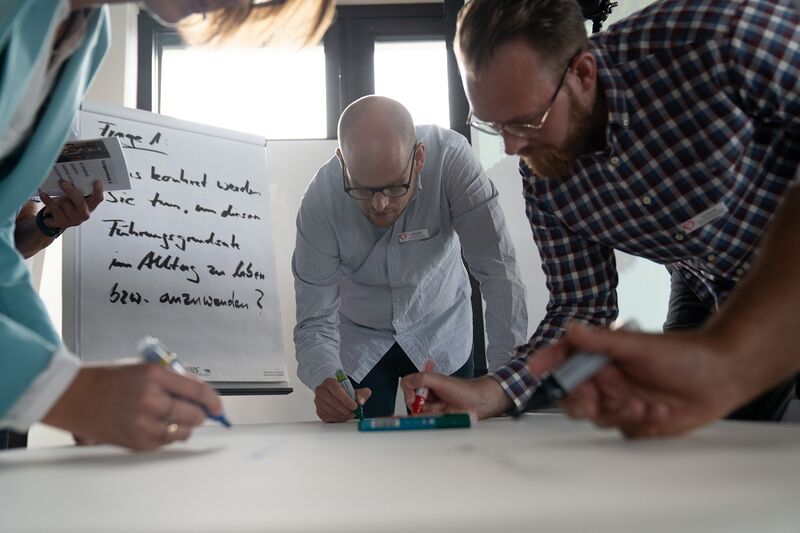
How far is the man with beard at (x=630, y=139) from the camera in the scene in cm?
118

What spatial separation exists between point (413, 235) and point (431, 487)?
62.4 inches

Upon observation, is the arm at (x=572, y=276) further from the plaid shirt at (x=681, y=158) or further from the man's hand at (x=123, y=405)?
the man's hand at (x=123, y=405)

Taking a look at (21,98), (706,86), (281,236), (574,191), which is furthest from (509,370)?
(281,236)

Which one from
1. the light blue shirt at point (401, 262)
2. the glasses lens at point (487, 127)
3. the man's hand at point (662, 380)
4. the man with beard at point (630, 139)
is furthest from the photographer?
the light blue shirt at point (401, 262)

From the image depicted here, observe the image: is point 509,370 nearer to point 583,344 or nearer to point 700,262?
point 700,262

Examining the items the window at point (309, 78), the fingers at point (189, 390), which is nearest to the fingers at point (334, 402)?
the fingers at point (189, 390)

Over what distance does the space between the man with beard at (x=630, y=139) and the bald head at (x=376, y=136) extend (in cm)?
47

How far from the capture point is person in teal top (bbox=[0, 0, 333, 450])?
0.65m

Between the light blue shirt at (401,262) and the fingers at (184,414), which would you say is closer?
the fingers at (184,414)

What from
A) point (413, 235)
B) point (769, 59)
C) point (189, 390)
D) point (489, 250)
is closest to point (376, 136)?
point (413, 235)

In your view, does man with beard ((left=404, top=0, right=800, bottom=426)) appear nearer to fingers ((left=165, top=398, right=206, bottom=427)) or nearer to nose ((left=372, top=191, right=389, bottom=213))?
nose ((left=372, top=191, right=389, bottom=213))

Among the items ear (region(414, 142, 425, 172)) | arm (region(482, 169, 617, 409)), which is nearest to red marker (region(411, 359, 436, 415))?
arm (region(482, 169, 617, 409))

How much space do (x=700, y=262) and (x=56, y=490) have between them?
1.17 m

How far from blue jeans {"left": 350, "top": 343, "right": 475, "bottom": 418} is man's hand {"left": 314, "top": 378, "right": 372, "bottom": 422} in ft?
1.34
